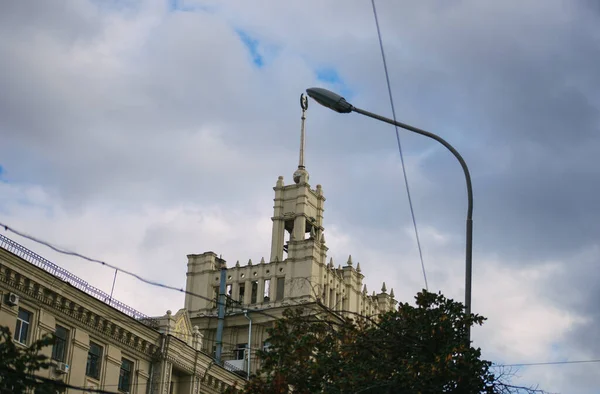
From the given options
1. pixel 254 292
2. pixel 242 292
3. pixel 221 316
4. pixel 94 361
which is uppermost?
pixel 242 292

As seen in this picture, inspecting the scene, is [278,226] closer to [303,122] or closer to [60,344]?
[303,122]

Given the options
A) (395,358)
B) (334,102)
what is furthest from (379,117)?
(395,358)

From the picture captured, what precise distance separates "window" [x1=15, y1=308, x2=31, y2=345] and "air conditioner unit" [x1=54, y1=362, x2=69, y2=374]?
1757 mm

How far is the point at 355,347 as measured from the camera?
2717 cm

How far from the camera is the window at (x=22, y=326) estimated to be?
37.3m

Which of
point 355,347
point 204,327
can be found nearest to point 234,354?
point 204,327

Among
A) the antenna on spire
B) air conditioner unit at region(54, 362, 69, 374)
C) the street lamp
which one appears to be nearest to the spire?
the antenna on spire

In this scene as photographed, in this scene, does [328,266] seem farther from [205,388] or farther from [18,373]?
[18,373]

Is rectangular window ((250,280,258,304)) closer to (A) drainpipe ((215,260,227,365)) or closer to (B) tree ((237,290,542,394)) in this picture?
(A) drainpipe ((215,260,227,365))

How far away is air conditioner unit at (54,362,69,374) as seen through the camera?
38.7 meters

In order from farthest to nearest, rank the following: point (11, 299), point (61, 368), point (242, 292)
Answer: point (242, 292)
point (61, 368)
point (11, 299)

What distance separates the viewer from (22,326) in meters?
37.7

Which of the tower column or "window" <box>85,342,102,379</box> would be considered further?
the tower column

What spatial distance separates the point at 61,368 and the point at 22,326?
229cm
